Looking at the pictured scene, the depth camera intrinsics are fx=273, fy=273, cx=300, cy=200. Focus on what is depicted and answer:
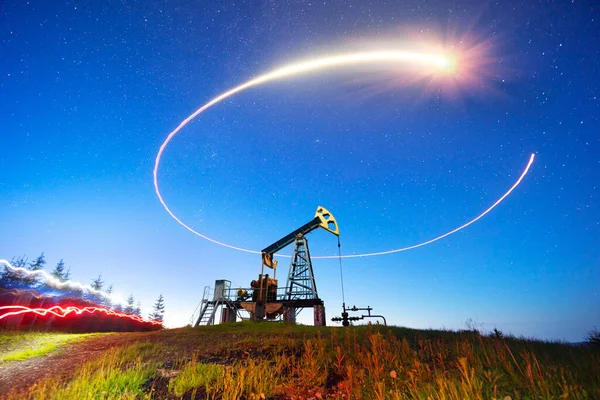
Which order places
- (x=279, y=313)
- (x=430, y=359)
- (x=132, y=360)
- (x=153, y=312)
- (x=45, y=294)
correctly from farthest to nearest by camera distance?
(x=153, y=312), (x=279, y=313), (x=45, y=294), (x=132, y=360), (x=430, y=359)

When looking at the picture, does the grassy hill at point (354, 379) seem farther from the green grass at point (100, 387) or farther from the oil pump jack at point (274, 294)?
the oil pump jack at point (274, 294)

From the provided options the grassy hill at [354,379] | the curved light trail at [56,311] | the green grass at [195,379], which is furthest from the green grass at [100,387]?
the curved light trail at [56,311]

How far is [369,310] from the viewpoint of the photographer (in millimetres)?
19547

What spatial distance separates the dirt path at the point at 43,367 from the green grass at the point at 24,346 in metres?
0.37

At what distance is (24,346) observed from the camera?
32.9 ft

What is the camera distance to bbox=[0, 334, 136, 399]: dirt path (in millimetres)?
6350

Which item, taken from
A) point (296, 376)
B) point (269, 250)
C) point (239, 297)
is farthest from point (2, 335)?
point (269, 250)

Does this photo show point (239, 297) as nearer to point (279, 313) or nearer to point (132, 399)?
point (279, 313)

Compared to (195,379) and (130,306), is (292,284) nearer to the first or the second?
(195,379)

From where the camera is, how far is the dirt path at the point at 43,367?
635 cm

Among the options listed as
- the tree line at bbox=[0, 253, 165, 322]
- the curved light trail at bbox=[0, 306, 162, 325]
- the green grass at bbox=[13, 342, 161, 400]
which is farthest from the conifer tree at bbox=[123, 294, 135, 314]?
the green grass at bbox=[13, 342, 161, 400]

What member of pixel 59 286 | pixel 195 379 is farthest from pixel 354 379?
pixel 59 286

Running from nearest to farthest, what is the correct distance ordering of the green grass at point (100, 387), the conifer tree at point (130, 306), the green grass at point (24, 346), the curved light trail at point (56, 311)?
1. the green grass at point (100, 387)
2. the green grass at point (24, 346)
3. the curved light trail at point (56, 311)
4. the conifer tree at point (130, 306)

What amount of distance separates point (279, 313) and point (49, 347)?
53.7ft
